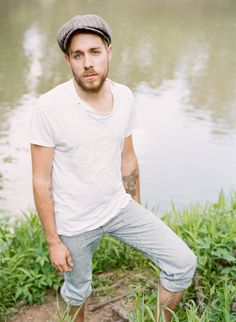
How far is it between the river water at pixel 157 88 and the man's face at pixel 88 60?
194 centimetres

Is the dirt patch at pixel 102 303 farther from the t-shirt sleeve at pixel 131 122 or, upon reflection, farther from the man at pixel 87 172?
the t-shirt sleeve at pixel 131 122

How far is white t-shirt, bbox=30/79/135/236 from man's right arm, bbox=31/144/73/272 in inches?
2.0

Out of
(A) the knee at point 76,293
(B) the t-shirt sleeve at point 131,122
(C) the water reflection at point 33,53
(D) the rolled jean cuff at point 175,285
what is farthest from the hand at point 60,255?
(C) the water reflection at point 33,53

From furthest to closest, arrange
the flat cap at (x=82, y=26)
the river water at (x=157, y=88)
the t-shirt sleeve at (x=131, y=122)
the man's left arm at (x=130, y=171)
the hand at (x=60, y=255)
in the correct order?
the river water at (x=157, y=88) < the man's left arm at (x=130, y=171) < the t-shirt sleeve at (x=131, y=122) < the hand at (x=60, y=255) < the flat cap at (x=82, y=26)

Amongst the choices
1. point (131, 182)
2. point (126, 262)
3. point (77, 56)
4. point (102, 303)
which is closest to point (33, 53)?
point (126, 262)


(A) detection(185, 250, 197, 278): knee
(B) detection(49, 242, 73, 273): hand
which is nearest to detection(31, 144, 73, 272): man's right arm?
(B) detection(49, 242, 73, 273): hand

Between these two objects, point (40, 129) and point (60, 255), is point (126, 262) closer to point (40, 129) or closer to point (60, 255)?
point (60, 255)

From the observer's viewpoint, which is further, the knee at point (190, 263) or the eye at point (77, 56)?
the knee at point (190, 263)

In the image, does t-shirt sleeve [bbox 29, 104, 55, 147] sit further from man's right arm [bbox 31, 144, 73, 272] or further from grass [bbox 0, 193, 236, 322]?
grass [bbox 0, 193, 236, 322]

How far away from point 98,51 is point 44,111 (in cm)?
37

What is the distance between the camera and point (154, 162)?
6.14m

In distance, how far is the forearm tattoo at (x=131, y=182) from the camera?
270 cm

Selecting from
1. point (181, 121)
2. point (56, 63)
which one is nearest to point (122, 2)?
point (56, 63)

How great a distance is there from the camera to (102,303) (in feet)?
10.1
